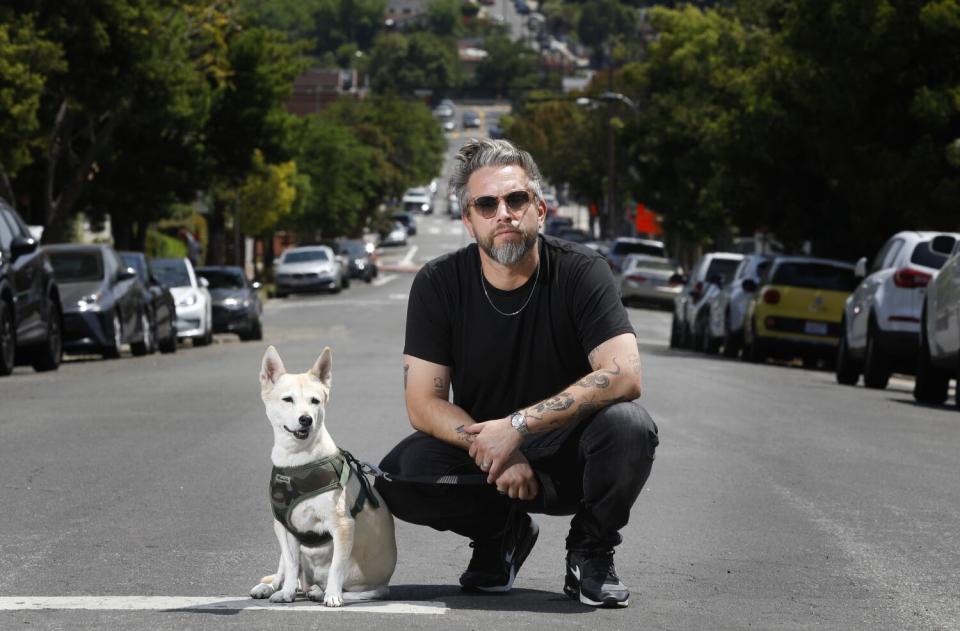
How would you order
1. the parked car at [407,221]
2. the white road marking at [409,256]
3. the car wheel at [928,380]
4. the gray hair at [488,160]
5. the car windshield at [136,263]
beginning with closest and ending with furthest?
the gray hair at [488,160] < the car wheel at [928,380] < the car windshield at [136,263] < the white road marking at [409,256] < the parked car at [407,221]

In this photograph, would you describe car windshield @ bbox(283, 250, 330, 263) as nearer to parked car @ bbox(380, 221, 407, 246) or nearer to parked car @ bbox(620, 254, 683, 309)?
parked car @ bbox(620, 254, 683, 309)

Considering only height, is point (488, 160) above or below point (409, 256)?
above

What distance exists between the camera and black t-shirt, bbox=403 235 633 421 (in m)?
7.60

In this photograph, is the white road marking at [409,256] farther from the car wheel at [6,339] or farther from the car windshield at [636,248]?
the car wheel at [6,339]

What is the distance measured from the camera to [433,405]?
753cm

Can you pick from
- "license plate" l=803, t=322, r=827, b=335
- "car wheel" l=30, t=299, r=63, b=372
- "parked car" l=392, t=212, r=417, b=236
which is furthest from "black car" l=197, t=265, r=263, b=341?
"parked car" l=392, t=212, r=417, b=236

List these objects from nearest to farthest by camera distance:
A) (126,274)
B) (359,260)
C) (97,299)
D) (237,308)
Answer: (97,299), (126,274), (237,308), (359,260)

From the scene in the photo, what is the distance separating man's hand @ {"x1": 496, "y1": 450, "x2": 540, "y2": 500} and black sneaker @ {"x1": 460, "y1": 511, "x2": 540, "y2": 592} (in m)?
0.40

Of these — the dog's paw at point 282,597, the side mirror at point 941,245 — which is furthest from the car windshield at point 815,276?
the dog's paw at point 282,597

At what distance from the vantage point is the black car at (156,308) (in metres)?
29.6

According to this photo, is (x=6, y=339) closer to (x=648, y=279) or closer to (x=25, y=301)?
(x=25, y=301)

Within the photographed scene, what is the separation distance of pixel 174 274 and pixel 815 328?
11.9m

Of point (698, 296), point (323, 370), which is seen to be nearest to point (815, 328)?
point (698, 296)

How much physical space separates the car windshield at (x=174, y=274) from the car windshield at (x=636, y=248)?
1158 inches
